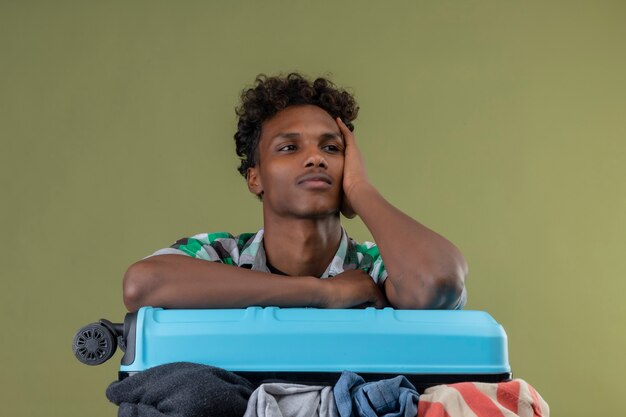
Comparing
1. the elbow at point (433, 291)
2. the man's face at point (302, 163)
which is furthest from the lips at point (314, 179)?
the elbow at point (433, 291)

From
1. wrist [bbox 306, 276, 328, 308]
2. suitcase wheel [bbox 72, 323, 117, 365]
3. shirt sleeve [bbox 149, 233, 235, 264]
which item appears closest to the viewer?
suitcase wheel [bbox 72, 323, 117, 365]

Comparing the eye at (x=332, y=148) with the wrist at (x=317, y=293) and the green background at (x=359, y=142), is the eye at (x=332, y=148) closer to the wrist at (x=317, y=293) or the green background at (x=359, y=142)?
the wrist at (x=317, y=293)

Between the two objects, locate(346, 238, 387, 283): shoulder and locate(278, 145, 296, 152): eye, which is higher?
locate(278, 145, 296, 152): eye

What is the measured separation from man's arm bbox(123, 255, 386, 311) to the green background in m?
1.76

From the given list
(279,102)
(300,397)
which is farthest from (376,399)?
(279,102)

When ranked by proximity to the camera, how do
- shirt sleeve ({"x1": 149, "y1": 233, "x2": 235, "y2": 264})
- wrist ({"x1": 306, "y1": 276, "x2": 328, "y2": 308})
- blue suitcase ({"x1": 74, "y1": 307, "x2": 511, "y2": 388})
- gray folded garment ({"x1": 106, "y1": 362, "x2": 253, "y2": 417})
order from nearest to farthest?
gray folded garment ({"x1": 106, "y1": 362, "x2": 253, "y2": 417}), blue suitcase ({"x1": 74, "y1": 307, "x2": 511, "y2": 388}), wrist ({"x1": 306, "y1": 276, "x2": 328, "y2": 308}), shirt sleeve ({"x1": 149, "y1": 233, "x2": 235, "y2": 264})

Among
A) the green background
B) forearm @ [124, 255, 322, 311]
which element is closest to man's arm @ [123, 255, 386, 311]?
forearm @ [124, 255, 322, 311]

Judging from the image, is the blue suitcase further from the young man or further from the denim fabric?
the young man

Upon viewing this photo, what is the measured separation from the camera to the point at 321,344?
1.33 metres

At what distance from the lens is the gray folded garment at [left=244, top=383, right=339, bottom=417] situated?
4.06ft

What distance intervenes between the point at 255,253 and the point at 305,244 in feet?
0.34

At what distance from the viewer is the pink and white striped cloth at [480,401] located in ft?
4.09

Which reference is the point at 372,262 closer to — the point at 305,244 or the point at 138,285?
the point at 305,244

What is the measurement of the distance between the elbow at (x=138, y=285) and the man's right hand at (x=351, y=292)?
29 cm
